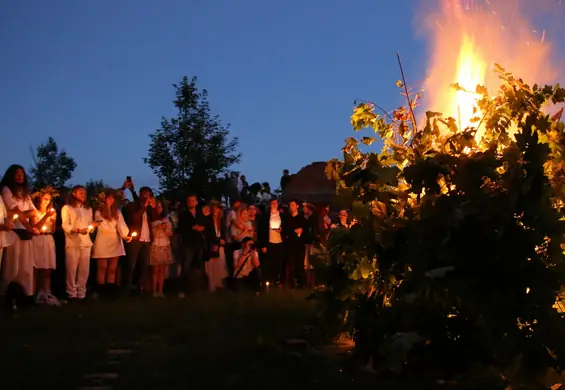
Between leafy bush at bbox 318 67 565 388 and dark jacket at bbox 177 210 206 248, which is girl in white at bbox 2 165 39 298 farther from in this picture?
leafy bush at bbox 318 67 565 388

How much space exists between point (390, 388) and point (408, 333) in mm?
719

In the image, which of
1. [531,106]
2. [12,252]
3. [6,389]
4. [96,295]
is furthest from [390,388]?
[96,295]

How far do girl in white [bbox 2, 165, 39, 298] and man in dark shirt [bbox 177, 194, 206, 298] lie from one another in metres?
4.02

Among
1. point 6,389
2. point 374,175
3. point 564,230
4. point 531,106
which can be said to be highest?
point 531,106

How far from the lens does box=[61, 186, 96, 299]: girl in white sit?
12.3m

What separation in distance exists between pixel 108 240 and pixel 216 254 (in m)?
2.80

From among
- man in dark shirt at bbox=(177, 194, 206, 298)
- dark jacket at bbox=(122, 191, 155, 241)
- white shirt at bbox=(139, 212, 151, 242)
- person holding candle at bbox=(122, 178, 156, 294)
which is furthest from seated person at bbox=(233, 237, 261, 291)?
dark jacket at bbox=(122, 191, 155, 241)

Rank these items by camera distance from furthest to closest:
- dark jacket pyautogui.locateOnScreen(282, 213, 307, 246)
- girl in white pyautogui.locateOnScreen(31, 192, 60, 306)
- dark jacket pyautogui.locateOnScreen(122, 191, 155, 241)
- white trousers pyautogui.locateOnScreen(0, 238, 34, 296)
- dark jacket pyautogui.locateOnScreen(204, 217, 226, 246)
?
dark jacket pyautogui.locateOnScreen(282, 213, 307, 246) < dark jacket pyautogui.locateOnScreen(204, 217, 226, 246) < dark jacket pyautogui.locateOnScreen(122, 191, 155, 241) < girl in white pyautogui.locateOnScreen(31, 192, 60, 306) < white trousers pyautogui.locateOnScreen(0, 238, 34, 296)

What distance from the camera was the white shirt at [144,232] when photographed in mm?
13588

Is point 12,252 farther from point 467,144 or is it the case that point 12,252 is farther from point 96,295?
point 467,144

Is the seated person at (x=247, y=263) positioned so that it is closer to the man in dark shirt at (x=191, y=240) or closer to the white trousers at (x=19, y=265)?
the man in dark shirt at (x=191, y=240)

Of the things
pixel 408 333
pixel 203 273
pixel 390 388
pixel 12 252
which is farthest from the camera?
pixel 203 273

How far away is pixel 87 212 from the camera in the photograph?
12.5m

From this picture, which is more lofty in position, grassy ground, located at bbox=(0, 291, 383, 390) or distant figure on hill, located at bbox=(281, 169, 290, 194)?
distant figure on hill, located at bbox=(281, 169, 290, 194)
